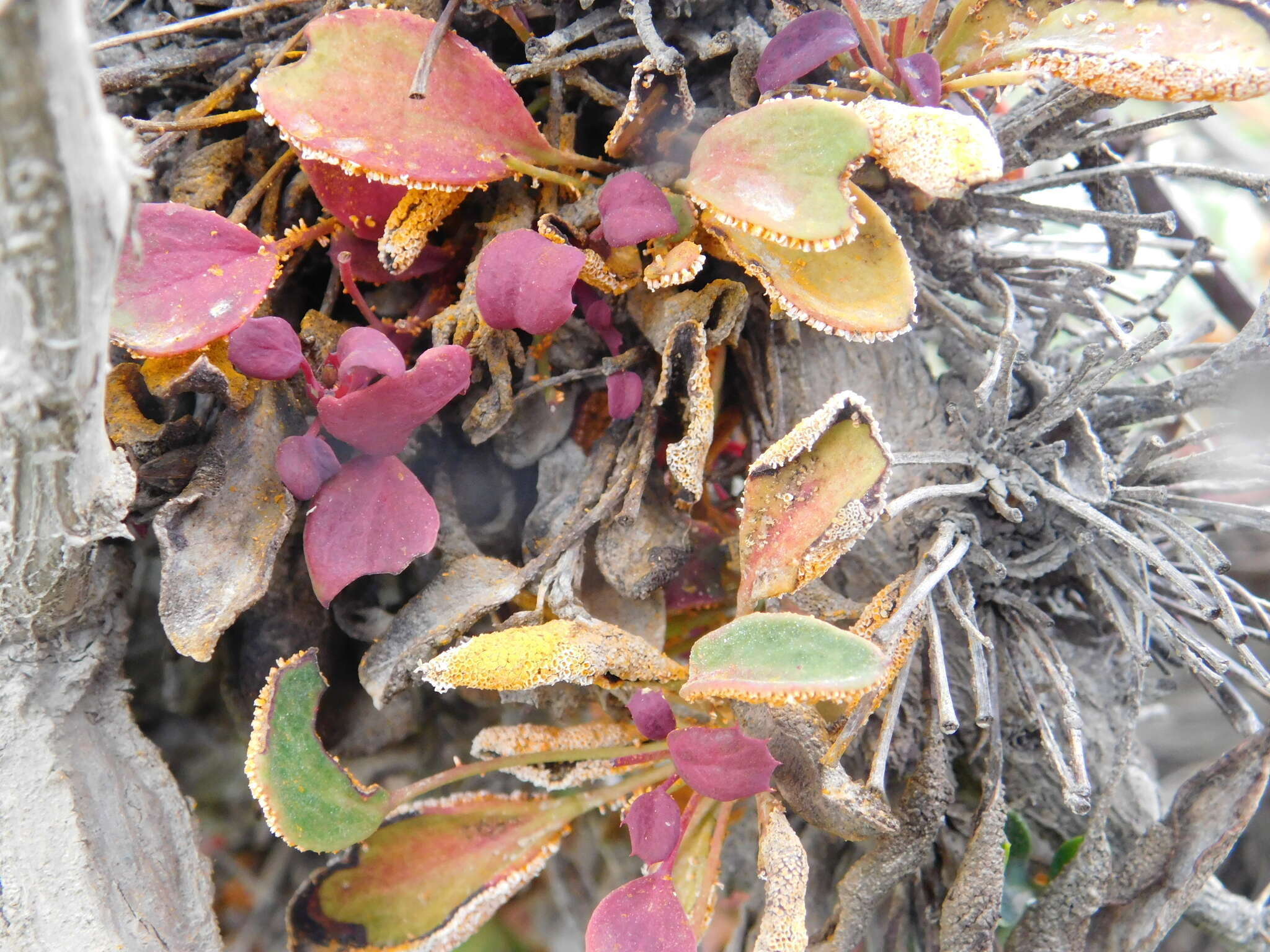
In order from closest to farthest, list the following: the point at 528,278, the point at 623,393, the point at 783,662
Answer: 1. the point at 783,662
2. the point at 528,278
3. the point at 623,393

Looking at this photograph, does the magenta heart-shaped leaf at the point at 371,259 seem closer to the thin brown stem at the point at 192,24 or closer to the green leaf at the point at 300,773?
the thin brown stem at the point at 192,24

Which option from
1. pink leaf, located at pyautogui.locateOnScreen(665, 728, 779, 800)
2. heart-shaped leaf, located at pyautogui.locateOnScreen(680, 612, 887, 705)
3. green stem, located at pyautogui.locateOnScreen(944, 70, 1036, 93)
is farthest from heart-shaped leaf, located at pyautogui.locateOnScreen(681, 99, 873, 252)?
pink leaf, located at pyautogui.locateOnScreen(665, 728, 779, 800)

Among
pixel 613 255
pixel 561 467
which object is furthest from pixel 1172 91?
pixel 561 467

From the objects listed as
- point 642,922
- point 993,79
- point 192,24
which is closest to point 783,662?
point 642,922

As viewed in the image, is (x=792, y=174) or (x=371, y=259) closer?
(x=792, y=174)

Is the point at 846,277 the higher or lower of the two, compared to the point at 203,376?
higher

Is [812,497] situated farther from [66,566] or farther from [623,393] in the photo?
[66,566]

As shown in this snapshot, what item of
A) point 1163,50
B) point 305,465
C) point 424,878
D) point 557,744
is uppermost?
point 1163,50
